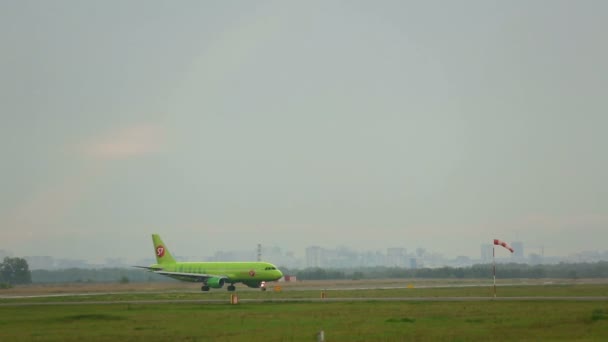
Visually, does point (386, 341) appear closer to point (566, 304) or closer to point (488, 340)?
point (488, 340)

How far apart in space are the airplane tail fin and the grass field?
5077 centimetres

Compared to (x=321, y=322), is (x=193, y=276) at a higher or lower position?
higher

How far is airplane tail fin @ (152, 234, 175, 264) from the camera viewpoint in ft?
356

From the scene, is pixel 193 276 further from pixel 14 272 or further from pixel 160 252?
pixel 14 272

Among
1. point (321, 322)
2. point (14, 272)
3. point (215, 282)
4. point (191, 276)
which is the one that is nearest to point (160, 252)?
point (191, 276)

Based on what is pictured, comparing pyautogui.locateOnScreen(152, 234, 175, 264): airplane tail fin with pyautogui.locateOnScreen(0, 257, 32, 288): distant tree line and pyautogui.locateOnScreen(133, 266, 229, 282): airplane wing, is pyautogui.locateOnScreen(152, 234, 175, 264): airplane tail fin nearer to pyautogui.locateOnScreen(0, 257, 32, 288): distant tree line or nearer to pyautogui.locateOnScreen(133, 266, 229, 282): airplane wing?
pyautogui.locateOnScreen(133, 266, 229, 282): airplane wing

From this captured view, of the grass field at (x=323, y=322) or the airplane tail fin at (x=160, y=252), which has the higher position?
the airplane tail fin at (x=160, y=252)

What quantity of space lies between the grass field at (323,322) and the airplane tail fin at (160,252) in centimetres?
5077

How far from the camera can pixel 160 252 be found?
360ft

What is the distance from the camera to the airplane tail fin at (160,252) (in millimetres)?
108500

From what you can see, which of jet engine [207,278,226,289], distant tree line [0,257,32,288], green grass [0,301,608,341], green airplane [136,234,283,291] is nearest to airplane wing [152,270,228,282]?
green airplane [136,234,283,291]

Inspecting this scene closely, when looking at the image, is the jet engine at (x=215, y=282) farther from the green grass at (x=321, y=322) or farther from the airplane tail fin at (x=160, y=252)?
the green grass at (x=321, y=322)

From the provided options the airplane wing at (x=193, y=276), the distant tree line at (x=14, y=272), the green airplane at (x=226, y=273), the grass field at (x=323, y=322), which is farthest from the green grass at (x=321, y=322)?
the distant tree line at (x=14, y=272)

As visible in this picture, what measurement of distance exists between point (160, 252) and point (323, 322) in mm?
71904
